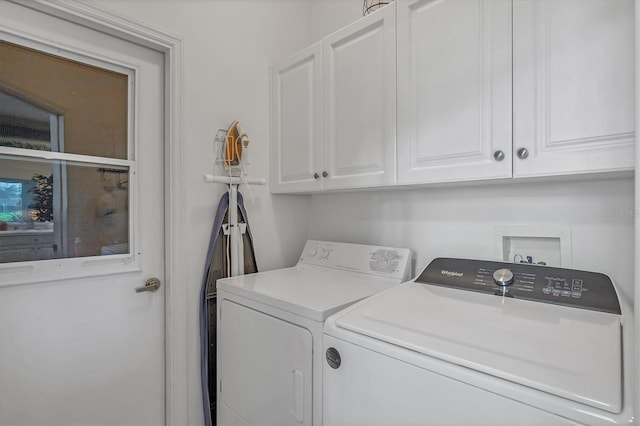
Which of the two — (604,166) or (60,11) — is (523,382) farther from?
(60,11)

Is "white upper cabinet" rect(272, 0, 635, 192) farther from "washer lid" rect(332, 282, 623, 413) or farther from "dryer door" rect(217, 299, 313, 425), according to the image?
"dryer door" rect(217, 299, 313, 425)

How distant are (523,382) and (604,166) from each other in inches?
27.5

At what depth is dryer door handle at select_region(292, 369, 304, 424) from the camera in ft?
3.72

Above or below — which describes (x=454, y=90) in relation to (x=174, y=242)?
above

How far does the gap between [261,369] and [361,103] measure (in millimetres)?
1270

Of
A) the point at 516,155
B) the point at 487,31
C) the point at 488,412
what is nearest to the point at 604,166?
the point at 516,155

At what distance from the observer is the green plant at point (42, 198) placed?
1.32 meters

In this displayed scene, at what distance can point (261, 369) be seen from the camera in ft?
4.33

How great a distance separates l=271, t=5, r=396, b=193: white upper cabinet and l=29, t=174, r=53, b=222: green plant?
3.53 ft

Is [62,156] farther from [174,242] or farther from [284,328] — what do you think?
[284,328]

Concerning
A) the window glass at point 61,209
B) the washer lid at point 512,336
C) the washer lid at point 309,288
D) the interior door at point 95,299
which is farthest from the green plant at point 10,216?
the washer lid at point 512,336

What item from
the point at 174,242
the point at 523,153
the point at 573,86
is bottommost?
the point at 174,242

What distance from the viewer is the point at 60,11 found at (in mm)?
1335

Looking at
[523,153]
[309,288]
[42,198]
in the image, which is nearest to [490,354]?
[523,153]
